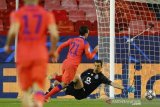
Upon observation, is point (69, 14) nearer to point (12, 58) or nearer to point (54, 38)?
point (12, 58)

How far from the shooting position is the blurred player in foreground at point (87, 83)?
1304 centimetres

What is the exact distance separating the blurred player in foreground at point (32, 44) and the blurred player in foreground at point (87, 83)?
5679 mm

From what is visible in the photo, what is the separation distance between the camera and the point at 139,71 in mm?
17500

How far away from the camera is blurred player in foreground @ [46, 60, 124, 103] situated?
13039mm

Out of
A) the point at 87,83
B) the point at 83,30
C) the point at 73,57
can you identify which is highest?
the point at 83,30

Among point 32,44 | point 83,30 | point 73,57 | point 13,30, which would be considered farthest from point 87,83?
point 13,30

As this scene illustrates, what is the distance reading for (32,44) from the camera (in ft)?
23.6

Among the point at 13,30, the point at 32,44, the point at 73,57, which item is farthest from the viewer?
the point at 73,57

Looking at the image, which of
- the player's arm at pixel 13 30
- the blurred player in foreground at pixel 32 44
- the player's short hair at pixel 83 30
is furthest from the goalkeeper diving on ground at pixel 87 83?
the player's arm at pixel 13 30

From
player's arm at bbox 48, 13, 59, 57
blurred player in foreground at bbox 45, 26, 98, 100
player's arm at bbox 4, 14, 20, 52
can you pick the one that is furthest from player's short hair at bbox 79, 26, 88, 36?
player's arm at bbox 4, 14, 20, 52

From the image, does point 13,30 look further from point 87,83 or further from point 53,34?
point 87,83

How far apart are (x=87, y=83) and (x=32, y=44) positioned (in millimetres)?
6337

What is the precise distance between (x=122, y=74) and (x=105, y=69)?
164 centimetres

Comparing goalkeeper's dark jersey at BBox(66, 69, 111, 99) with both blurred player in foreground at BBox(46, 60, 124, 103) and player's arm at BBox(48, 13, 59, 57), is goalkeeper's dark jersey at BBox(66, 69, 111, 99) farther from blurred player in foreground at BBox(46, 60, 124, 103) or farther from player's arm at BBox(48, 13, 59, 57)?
player's arm at BBox(48, 13, 59, 57)
